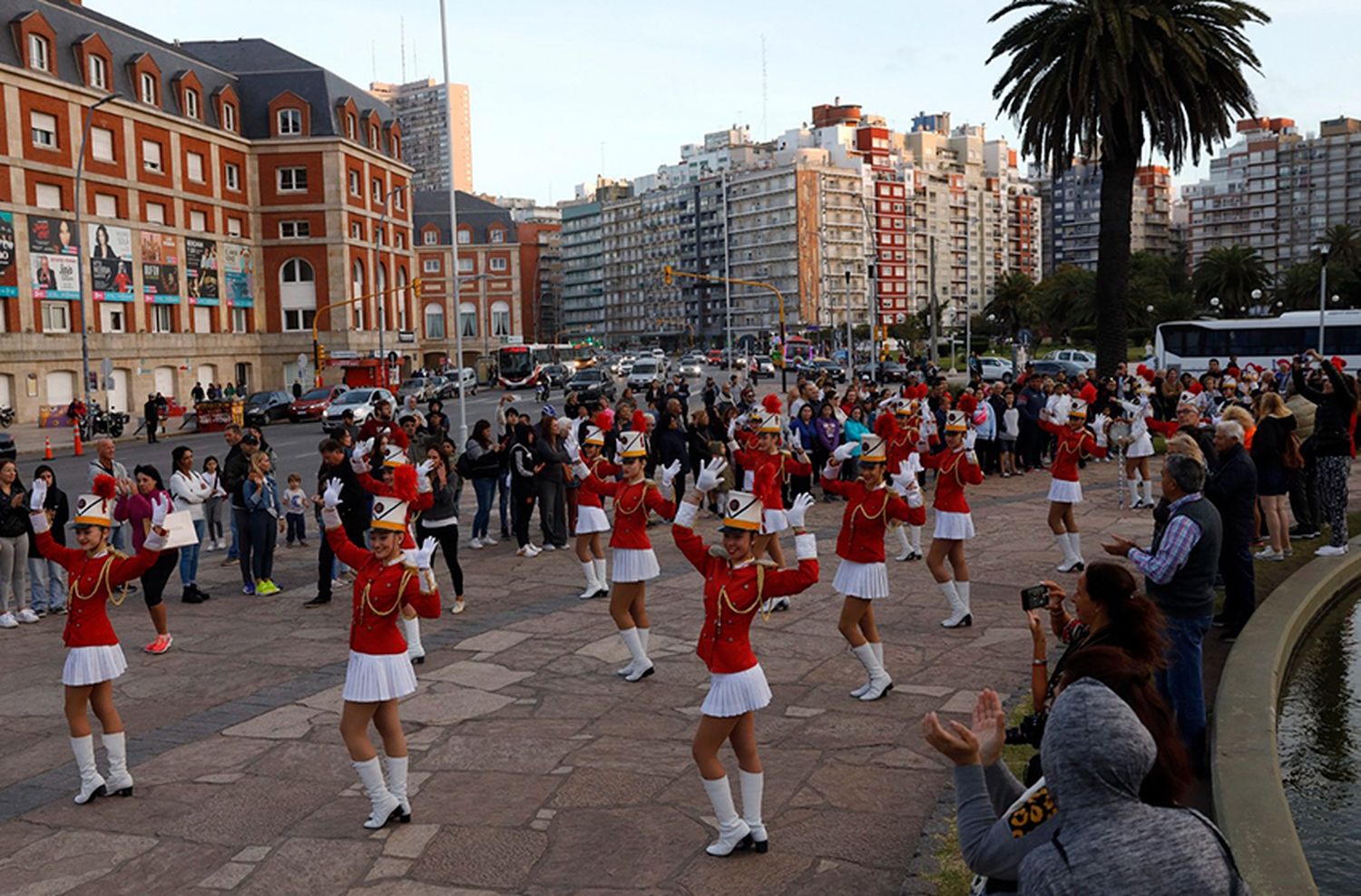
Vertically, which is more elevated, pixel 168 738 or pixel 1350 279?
pixel 1350 279

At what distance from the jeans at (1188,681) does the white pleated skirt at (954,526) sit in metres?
3.45

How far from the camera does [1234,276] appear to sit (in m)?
83.4

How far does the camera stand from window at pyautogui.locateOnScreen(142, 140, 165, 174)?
54.0m

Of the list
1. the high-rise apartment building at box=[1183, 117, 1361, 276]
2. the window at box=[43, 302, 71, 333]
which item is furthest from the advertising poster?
the high-rise apartment building at box=[1183, 117, 1361, 276]

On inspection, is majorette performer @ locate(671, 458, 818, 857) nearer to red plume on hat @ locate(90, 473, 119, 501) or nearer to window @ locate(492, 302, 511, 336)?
red plume on hat @ locate(90, 473, 119, 501)

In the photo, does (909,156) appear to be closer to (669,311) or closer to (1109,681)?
(669,311)

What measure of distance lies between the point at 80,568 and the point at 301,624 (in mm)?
4727

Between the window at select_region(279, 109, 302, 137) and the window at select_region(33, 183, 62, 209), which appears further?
the window at select_region(279, 109, 302, 137)

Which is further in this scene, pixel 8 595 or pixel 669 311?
pixel 669 311

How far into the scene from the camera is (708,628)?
6.54 meters

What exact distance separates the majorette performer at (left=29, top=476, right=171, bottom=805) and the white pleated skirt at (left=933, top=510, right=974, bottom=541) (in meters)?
6.67

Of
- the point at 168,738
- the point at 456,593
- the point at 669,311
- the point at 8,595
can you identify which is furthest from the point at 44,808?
the point at 669,311

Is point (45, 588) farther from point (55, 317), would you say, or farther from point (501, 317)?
point (501, 317)

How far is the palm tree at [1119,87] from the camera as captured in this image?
2762 cm
